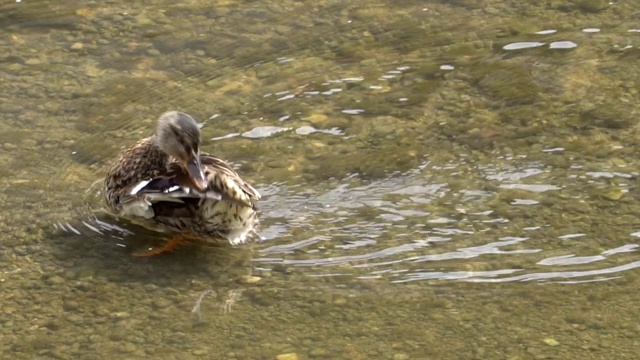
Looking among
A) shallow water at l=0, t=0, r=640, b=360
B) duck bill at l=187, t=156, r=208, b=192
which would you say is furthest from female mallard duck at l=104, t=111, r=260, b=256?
shallow water at l=0, t=0, r=640, b=360

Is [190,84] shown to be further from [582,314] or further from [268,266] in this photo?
[582,314]

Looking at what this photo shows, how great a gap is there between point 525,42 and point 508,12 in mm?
560

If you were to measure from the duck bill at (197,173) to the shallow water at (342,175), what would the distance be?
1.27ft

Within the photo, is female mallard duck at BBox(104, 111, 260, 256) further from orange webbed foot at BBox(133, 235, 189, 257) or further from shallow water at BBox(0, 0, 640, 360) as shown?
shallow water at BBox(0, 0, 640, 360)

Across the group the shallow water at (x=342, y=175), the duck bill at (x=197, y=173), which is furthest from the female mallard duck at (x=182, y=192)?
the shallow water at (x=342, y=175)

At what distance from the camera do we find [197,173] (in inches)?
245

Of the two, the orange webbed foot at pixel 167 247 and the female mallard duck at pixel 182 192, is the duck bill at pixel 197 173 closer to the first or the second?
the female mallard duck at pixel 182 192

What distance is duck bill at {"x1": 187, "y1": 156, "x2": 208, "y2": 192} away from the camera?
20.3 feet

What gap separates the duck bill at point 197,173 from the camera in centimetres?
620

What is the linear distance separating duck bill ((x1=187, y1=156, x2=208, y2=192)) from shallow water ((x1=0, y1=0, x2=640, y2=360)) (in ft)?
1.27

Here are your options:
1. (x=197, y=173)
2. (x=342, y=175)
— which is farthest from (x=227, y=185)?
(x=342, y=175)

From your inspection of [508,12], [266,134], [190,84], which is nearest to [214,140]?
[266,134]

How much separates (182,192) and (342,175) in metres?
1.05

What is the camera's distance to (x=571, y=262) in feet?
19.6
